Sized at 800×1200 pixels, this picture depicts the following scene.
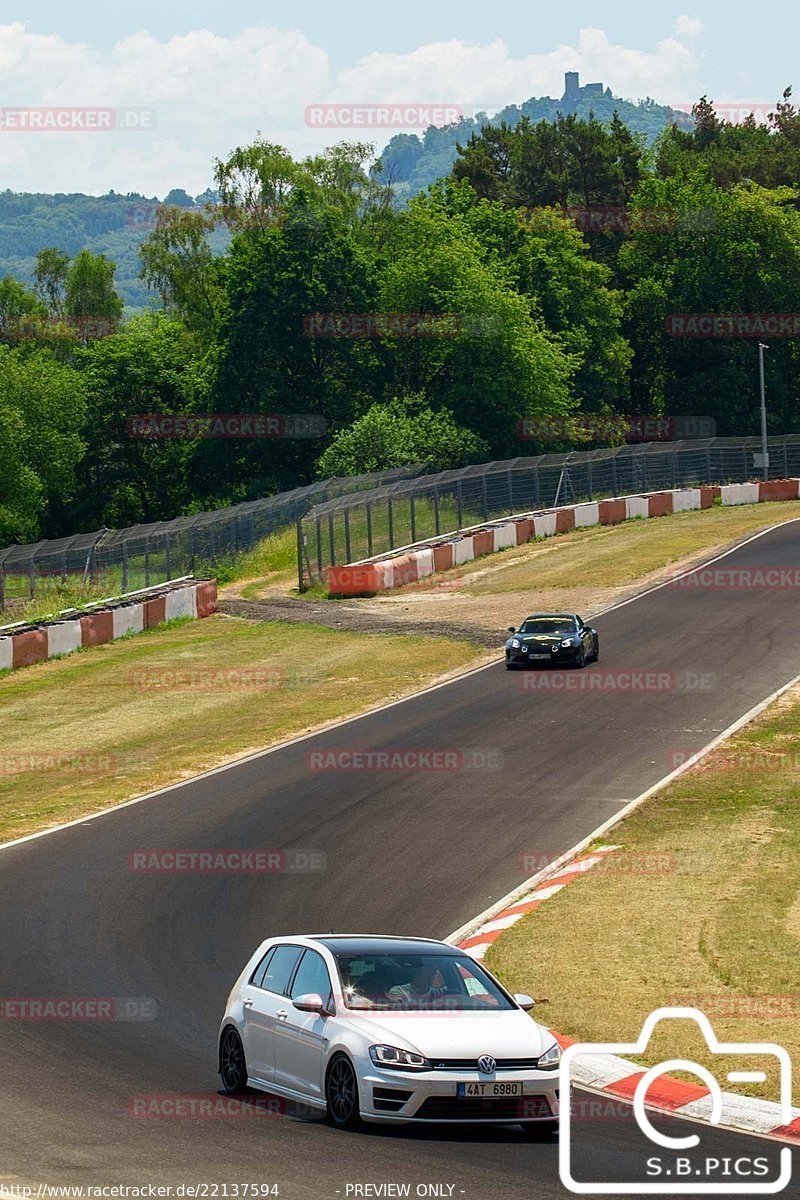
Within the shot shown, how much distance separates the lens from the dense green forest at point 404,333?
88.1 metres

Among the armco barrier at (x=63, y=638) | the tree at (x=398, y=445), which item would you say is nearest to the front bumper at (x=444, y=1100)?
the armco barrier at (x=63, y=638)

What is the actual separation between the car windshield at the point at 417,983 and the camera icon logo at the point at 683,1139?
920 mm

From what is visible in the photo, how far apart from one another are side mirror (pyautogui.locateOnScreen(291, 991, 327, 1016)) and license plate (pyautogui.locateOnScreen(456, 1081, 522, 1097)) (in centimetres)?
131

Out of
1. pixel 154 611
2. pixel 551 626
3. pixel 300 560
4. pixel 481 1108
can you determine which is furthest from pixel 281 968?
pixel 300 560

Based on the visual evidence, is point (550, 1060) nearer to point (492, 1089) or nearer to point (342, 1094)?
point (492, 1089)

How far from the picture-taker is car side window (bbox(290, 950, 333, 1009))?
13.3m

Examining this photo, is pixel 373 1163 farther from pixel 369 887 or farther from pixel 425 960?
pixel 369 887

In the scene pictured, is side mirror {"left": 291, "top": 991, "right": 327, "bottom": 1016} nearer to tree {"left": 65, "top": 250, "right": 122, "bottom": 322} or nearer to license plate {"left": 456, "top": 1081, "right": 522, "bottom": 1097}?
license plate {"left": 456, "top": 1081, "right": 522, "bottom": 1097}

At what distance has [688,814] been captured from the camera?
84.4ft

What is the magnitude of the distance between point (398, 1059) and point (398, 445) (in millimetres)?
66035

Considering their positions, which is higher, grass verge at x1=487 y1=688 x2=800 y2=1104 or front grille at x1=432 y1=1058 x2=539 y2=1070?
front grille at x1=432 y1=1058 x2=539 y2=1070

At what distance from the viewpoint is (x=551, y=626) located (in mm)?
40594

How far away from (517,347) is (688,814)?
2489 inches

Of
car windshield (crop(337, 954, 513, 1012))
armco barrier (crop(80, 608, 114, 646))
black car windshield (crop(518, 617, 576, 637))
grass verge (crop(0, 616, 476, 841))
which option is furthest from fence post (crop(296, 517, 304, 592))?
car windshield (crop(337, 954, 513, 1012))
